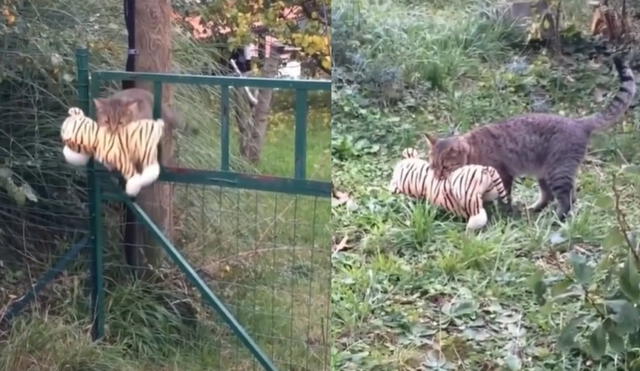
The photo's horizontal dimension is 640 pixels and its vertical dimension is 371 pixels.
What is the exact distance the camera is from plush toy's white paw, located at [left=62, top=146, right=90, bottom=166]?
217 centimetres

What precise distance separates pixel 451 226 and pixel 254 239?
61 cm

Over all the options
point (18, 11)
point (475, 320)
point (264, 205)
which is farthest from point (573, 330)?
point (18, 11)

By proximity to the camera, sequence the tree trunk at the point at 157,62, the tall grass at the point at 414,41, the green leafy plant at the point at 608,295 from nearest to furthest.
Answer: the green leafy plant at the point at 608,295 → the tall grass at the point at 414,41 → the tree trunk at the point at 157,62

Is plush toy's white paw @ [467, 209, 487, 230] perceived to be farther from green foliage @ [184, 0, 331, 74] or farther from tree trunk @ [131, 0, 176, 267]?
tree trunk @ [131, 0, 176, 267]

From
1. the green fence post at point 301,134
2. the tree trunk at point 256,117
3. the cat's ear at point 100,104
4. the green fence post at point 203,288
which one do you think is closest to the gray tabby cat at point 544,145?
the green fence post at point 301,134

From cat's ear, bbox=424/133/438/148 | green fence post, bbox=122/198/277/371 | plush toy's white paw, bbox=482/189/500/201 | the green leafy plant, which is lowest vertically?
green fence post, bbox=122/198/277/371

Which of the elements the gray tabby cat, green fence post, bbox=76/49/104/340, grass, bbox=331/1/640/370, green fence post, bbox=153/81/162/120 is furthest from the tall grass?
green fence post, bbox=76/49/104/340

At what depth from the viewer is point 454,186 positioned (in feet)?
5.56

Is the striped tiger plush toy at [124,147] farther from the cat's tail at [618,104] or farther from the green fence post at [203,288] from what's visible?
the cat's tail at [618,104]

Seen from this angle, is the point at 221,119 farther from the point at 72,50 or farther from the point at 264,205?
the point at 72,50

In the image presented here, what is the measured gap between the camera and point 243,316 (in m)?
2.15

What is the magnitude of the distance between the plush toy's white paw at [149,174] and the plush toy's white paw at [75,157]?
144mm

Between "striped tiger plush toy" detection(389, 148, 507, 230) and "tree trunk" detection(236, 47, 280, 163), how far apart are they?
0.42 m

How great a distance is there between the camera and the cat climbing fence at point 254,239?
79.9 inches
